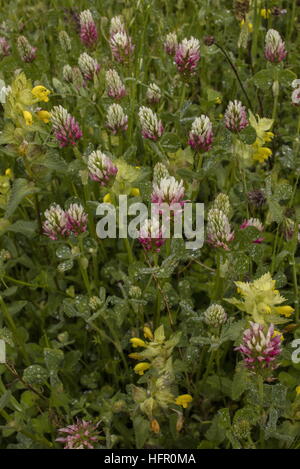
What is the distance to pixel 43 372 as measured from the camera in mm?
1517

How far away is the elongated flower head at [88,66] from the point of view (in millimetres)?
1754

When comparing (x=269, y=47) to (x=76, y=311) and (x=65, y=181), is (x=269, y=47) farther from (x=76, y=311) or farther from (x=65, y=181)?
(x=76, y=311)

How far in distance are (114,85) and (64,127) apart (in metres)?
0.24

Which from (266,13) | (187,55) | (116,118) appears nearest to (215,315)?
(116,118)

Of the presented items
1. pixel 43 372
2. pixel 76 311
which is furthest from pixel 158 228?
pixel 43 372

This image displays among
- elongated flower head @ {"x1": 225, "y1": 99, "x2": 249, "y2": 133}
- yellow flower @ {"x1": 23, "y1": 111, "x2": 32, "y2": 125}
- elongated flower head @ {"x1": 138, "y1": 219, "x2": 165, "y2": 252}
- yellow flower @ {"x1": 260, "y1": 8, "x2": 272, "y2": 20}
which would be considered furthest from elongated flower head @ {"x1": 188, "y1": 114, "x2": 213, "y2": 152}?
yellow flower @ {"x1": 260, "y1": 8, "x2": 272, "y2": 20}

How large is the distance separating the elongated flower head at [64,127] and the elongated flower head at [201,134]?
361 millimetres

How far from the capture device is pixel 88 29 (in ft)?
6.21

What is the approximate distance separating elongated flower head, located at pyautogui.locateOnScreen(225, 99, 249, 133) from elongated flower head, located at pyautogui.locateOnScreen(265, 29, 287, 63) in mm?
332

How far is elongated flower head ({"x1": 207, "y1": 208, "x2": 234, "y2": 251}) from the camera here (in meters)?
1.30

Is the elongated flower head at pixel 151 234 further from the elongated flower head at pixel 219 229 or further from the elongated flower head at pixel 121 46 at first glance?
the elongated flower head at pixel 121 46

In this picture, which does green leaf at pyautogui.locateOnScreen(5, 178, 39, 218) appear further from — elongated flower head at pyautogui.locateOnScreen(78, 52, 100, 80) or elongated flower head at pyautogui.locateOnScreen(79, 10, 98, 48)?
elongated flower head at pyautogui.locateOnScreen(79, 10, 98, 48)

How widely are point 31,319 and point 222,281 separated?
76cm

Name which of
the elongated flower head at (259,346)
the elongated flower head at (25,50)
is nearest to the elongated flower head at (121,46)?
the elongated flower head at (25,50)
